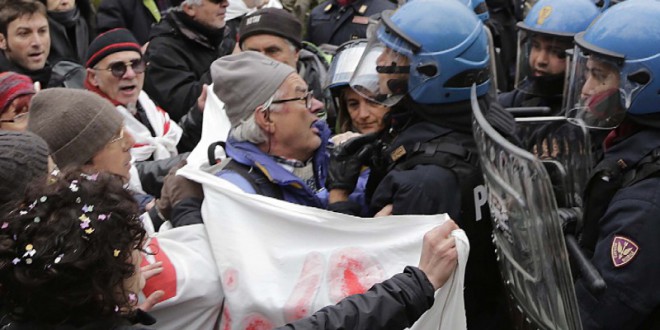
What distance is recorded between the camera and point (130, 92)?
5.58m

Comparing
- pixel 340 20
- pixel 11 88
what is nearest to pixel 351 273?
pixel 11 88

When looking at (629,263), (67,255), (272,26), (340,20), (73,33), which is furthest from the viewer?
(340,20)

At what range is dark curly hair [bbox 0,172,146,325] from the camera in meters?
2.33

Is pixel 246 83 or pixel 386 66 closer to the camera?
pixel 386 66

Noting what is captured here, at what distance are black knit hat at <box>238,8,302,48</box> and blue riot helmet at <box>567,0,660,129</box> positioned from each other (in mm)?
2313

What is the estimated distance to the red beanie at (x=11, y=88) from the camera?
4.64m

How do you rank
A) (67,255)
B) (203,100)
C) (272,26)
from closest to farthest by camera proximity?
(67,255) < (203,100) < (272,26)

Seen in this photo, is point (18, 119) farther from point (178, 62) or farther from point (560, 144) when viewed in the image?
point (560, 144)

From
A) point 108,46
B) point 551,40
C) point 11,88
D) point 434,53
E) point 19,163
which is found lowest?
point 551,40

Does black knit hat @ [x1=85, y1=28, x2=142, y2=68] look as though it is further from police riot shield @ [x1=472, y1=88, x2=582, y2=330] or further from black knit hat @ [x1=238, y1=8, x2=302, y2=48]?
police riot shield @ [x1=472, y1=88, x2=582, y2=330]

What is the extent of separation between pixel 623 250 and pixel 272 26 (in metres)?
3.11

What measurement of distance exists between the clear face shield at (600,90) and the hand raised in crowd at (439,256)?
1.14m

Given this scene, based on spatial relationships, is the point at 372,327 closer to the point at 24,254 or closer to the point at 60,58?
the point at 24,254

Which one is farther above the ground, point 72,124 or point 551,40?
point 72,124
